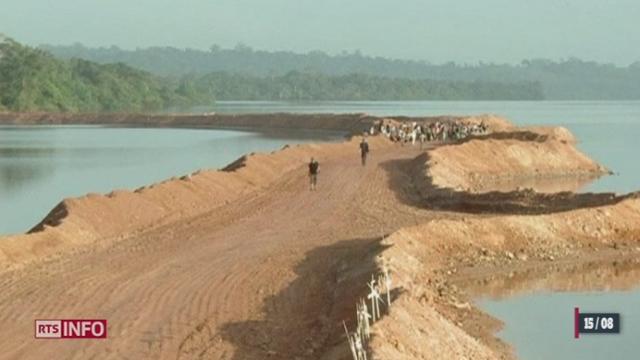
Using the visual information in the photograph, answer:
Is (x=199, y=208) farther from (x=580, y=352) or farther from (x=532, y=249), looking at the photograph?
(x=580, y=352)

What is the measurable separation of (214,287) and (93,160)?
56698 millimetres

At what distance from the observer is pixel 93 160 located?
3140 inches

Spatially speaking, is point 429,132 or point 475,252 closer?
point 475,252

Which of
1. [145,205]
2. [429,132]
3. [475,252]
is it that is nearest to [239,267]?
[475,252]

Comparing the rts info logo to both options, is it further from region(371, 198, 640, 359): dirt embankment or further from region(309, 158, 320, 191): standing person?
region(309, 158, 320, 191): standing person

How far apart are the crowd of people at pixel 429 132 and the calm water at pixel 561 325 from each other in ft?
170

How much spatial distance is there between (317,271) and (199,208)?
14883 millimetres

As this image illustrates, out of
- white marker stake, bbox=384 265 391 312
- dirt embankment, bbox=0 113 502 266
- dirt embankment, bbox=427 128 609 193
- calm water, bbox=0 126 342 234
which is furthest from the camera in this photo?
dirt embankment, bbox=427 128 609 193

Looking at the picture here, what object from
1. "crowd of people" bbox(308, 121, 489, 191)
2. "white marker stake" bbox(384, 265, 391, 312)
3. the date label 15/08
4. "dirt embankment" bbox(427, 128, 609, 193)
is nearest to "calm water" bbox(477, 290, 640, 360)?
the date label 15/08

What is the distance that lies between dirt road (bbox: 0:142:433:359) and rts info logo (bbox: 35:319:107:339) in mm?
217

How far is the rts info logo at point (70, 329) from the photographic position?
19.9 metres

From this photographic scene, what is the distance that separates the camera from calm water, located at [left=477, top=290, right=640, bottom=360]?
22125 millimetres

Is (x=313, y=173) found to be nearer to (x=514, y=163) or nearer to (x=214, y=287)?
(x=214, y=287)

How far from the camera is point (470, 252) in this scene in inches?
1329
